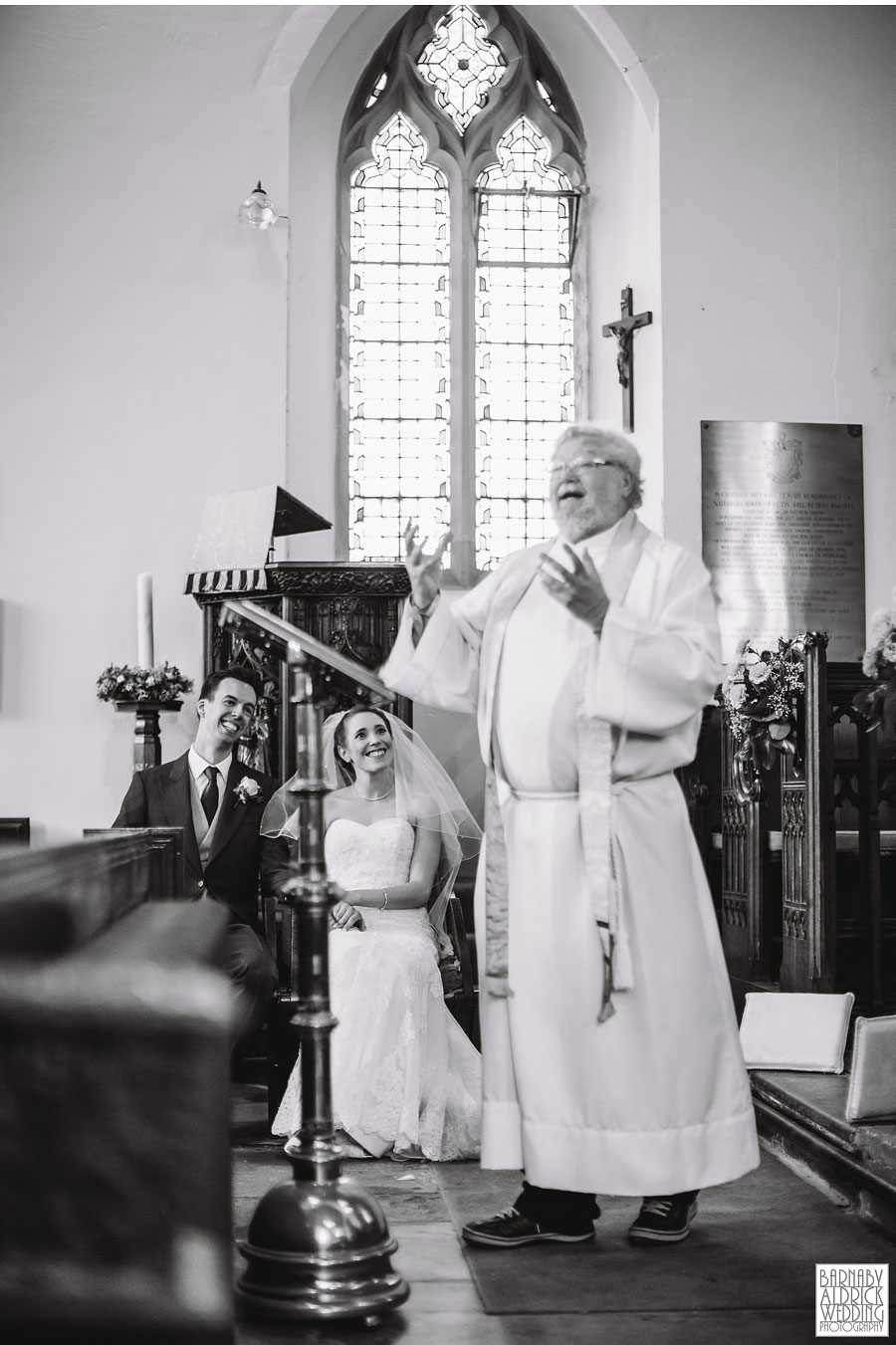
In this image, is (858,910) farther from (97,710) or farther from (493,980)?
(97,710)

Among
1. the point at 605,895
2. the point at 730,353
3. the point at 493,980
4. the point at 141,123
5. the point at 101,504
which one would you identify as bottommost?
the point at 493,980

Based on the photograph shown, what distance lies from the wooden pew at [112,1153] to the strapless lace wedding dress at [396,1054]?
3032mm

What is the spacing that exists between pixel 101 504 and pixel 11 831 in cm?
190

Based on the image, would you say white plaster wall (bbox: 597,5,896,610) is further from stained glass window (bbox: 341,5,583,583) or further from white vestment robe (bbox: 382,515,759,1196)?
white vestment robe (bbox: 382,515,759,1196)

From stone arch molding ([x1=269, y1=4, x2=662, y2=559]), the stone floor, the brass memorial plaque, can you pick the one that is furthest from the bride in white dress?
the brass memorial plaque

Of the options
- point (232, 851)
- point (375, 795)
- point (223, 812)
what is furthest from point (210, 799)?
point (375, 795)

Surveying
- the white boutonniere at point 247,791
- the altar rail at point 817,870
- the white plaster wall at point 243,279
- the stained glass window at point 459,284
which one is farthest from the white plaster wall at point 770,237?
the white boutonniere at point 247,791

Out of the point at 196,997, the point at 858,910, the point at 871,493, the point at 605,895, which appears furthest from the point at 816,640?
the point at 196,997

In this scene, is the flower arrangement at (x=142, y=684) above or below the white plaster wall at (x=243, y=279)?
below

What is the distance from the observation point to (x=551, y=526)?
916 centimetres

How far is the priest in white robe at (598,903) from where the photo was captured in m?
3.46

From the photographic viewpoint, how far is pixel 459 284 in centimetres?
906

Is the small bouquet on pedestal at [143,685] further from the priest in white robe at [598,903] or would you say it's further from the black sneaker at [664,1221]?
the black sneaker at [664,1221]

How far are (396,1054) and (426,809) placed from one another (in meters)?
0.90
